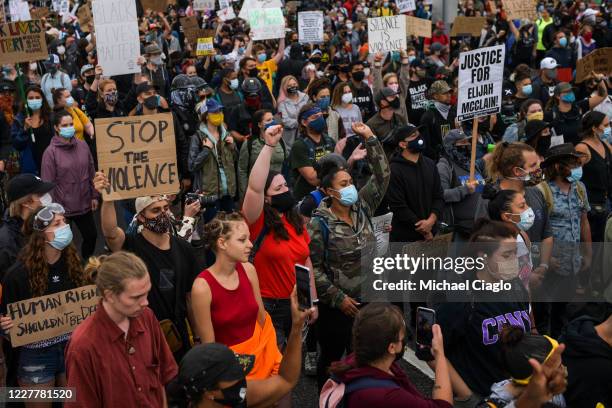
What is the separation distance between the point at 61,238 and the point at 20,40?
6077mm

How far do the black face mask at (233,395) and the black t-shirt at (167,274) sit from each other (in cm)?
143

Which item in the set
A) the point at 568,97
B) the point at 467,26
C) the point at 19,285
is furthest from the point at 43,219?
the point at 467,26

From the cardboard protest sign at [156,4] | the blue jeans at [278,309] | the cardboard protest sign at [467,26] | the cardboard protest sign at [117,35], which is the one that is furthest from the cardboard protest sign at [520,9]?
the blue jeans at [278,309]

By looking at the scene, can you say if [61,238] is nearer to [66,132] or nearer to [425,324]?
[425,324]

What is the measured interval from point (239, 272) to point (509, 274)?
4.70ft

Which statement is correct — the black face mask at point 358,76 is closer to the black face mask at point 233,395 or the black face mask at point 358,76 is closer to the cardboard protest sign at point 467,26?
the cardboard protest sign at point 467,26

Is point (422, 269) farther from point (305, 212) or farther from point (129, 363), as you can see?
point (129, 363)

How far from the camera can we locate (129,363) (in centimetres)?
367

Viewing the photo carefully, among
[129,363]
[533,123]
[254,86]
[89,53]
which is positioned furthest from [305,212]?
[89,53]

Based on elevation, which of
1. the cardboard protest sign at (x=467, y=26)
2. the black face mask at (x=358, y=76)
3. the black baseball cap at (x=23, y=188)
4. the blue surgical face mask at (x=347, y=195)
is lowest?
the black face mask at (x=358, y=76)

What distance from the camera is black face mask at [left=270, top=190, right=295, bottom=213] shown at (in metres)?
5.17

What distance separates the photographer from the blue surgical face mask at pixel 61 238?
4703 millimetres

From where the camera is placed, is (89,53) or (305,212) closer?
(305,212)

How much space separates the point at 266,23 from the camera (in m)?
13.9
